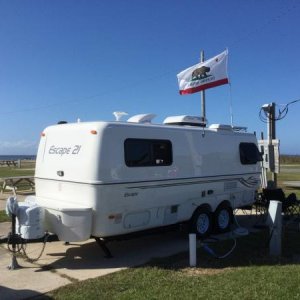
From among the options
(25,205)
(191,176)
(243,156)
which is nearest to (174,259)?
(191,176)

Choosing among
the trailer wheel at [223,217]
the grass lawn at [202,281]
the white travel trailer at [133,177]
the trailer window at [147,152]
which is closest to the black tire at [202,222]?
the white travel trailer at [133,177]

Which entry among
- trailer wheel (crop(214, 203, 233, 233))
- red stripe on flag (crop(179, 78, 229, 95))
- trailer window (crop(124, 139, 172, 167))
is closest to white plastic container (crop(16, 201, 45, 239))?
trailer window (crop(124, 139, 172, 167))

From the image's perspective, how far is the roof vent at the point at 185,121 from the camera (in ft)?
33.1

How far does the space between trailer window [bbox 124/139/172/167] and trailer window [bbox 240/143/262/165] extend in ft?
9.62

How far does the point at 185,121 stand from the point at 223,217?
8.21 feet

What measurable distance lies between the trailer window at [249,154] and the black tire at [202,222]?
6.32ft

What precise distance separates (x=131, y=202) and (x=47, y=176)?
1.80 m

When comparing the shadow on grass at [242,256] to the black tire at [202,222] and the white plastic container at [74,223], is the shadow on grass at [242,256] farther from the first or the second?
the white plastic container at [74,223]

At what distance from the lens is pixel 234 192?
436 inches

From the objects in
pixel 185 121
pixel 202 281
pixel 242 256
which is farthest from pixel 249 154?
pixel 202 281

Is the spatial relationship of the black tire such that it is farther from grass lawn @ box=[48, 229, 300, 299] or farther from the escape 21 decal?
the escape 21 decal

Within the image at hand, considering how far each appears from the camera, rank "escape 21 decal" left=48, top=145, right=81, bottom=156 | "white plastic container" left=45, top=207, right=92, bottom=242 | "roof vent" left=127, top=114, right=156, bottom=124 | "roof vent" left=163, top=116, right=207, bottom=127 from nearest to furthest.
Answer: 1. "white plastic container" left=45, top=207, right=92, bottom=242
2. "escape 21 decal" left=48, top=145, right=81, bottom=156
3. "roof vent" left=127, top=114, right=156, bottom=124
4. "roof vent" left=163, top=116, right=207, bottom=127

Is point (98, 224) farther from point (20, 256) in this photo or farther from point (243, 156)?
point (243, 156)

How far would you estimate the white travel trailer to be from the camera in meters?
7.82
